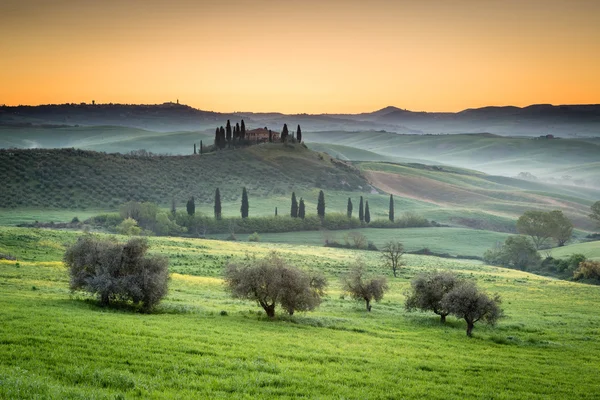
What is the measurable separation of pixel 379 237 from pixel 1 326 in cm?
11610

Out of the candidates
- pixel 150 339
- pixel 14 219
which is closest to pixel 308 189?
pixel 14 219

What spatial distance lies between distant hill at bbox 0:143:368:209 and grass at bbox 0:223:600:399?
102m

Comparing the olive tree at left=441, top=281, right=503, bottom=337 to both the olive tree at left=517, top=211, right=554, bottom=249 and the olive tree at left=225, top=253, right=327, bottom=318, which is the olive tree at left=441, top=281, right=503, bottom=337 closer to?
the olive tree at left=225, top=253, right=327, bottom=318

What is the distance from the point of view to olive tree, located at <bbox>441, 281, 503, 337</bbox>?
39219 millimetres

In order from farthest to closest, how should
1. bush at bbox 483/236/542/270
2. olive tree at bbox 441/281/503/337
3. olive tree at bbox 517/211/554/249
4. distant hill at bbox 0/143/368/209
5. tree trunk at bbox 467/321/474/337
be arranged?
1. distant hill at bbox 0/143/368/209
2. olive tree at bbox 517/211/554/249
3. bush at bbox 483/236/542/270
4. olive tree at bbox 441/281/503/337
5. tree trunk at bbox 467/321/474/337

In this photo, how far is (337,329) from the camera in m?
36.4

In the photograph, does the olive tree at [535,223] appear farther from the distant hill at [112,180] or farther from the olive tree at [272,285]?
the olive tree at [272,285]

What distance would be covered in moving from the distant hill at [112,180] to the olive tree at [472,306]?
12214 centimetres

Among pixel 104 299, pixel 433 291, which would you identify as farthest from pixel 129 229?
pixel 433 291

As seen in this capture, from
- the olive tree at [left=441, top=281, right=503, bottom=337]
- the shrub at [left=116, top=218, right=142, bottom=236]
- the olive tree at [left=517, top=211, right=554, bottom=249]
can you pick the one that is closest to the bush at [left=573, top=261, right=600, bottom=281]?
the olive tree at [left=517, top=211, right=554, bottom=249]

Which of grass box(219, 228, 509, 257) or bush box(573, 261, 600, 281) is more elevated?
bush box(573, 261, 600, 281)

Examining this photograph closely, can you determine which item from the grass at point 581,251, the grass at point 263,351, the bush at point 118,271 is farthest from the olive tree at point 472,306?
the grass at point 581,251

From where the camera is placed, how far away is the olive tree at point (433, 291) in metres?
44.2

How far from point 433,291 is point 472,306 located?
5.37m
